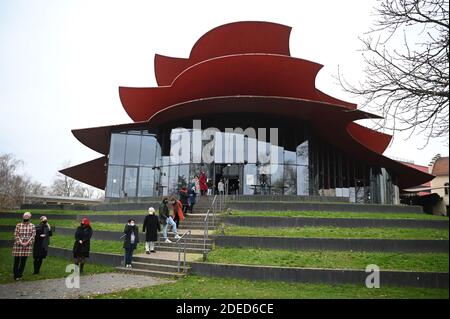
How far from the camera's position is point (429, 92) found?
667 centimetres

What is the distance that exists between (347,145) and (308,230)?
13.1m

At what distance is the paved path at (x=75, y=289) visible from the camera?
26.0ft

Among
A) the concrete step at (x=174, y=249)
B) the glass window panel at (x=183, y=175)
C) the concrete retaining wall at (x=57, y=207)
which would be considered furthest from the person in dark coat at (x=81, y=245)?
the concrete retaining wall at (x=57, y=207)

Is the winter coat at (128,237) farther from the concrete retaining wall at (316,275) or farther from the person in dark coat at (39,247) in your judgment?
the person in dark coat at (39,247)

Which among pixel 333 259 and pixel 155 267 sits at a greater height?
pixel 333 259

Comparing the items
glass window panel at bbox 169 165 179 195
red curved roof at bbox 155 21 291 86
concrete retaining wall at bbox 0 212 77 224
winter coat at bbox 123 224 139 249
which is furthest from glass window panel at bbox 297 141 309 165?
concrete retaining wall at bbox 0 212 77 224

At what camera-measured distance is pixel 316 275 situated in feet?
30.1

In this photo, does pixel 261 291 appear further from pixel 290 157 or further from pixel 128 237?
pixel 290 157

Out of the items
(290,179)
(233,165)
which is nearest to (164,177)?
(233,165)

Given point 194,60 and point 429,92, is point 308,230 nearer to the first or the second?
point 429,92

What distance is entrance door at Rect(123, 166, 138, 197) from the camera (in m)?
24.5

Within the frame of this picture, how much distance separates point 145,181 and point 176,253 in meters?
12.8

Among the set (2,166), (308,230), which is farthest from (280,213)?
(2,166)

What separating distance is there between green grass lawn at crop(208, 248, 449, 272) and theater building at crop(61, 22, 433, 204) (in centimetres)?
1020
